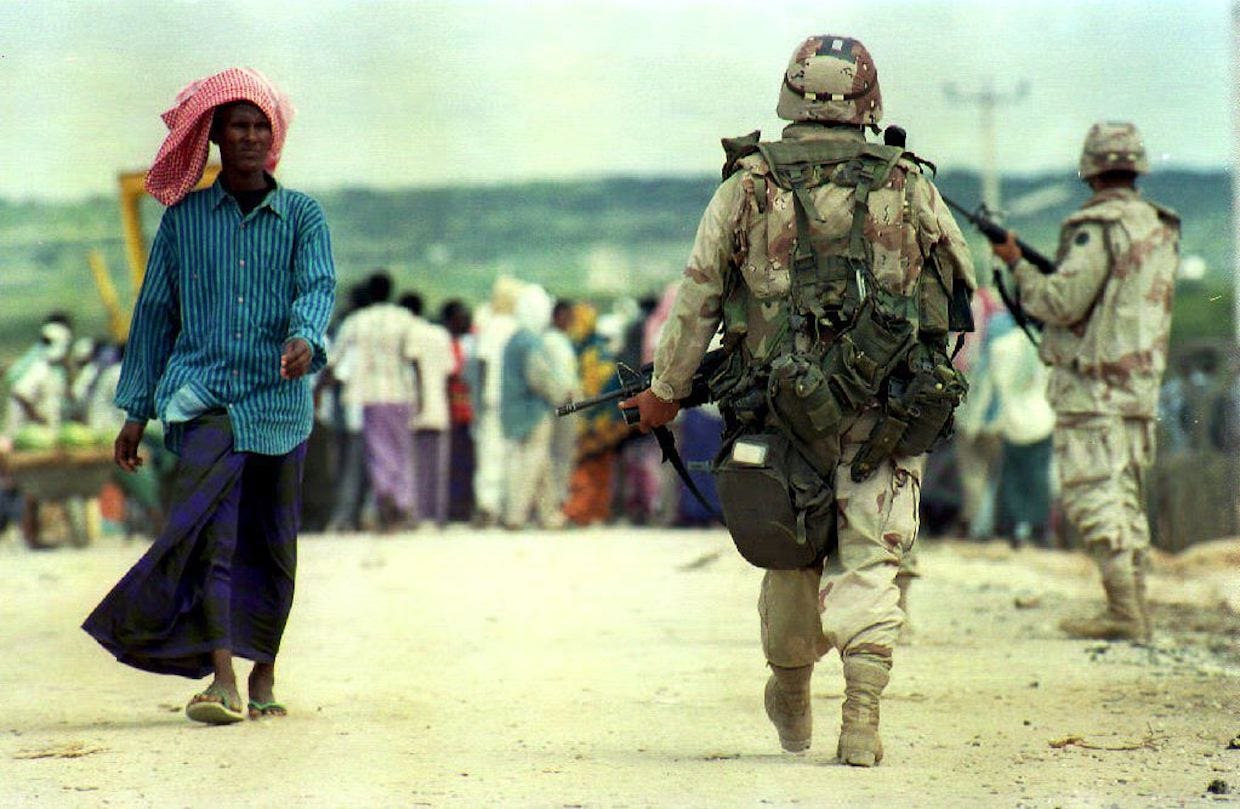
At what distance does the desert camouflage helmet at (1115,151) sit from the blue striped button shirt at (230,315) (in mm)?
3766

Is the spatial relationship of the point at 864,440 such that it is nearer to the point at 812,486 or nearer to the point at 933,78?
the point at 812,486

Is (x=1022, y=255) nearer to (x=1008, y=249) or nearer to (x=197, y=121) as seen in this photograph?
(x=1008, y=249)

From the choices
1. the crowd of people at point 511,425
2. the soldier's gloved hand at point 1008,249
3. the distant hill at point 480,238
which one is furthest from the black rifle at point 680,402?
the distant hill at point 480,238

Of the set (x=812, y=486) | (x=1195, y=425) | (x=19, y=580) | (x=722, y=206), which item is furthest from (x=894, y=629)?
(x=1195, y=425)

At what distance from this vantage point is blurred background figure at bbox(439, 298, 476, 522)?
64.0 feet

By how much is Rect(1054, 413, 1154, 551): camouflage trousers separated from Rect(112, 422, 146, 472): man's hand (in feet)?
13.8

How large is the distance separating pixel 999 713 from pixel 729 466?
1.76 m

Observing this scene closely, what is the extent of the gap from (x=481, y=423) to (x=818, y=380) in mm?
13098

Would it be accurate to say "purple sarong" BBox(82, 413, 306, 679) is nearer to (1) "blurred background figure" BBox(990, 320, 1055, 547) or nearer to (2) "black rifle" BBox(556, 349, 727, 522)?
(2) "black rifle" BBox(556, 349, 727, 522)

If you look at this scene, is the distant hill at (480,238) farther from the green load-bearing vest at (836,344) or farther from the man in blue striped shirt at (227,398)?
the green load-bearing vest at (836,344)

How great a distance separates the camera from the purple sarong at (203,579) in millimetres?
7246

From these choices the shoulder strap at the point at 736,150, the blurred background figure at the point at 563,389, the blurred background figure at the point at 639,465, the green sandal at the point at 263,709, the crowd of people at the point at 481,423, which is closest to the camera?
the shoulder strap at the point at 736,150

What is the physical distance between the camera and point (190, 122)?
736cm

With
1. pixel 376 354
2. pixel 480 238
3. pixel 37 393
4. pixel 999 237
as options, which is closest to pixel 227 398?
pixel 999 237
